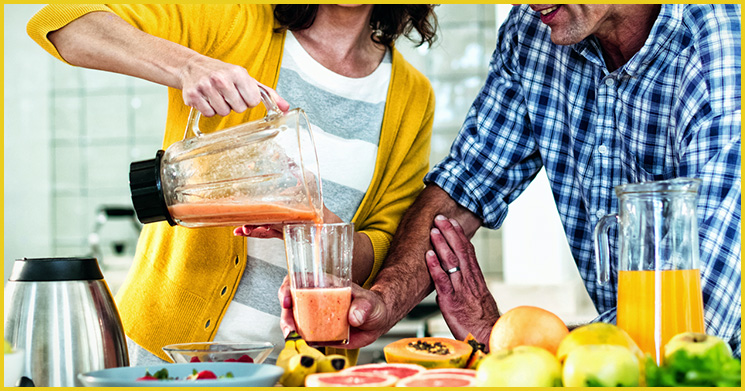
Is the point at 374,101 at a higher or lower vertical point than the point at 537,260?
higher

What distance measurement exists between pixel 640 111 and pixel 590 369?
87 centimetres

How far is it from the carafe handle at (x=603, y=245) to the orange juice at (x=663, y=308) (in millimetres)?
100

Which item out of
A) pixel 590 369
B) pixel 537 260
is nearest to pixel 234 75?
pixel 590 369

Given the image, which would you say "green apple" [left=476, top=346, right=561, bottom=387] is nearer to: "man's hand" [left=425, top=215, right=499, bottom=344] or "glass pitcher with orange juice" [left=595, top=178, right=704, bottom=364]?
"glass pitcher with orange juice" [left=595, top=178, right=704, bottom=364]

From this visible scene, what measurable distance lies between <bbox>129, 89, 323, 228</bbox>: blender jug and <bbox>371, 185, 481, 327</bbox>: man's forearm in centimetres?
42

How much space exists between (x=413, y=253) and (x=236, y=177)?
63 centimetres

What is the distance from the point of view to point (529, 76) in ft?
5.53

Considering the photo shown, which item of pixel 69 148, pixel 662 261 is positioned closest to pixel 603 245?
pixel 662 261

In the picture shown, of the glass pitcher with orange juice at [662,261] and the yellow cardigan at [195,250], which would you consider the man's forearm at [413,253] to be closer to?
the yellow cardigan at [195,250]

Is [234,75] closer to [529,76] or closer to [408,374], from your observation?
[408,374]

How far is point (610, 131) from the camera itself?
1.50m

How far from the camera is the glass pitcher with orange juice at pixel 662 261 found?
0.89m

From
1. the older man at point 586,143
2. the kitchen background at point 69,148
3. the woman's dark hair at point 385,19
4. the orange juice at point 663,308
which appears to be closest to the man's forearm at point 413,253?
the older man at point 586,143

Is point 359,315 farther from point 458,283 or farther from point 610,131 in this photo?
point 610,131
